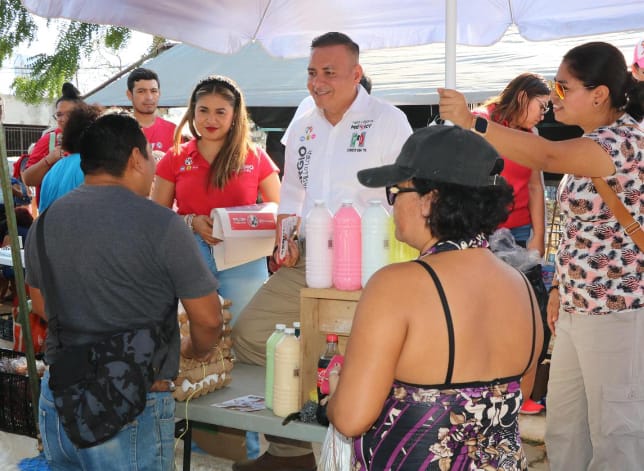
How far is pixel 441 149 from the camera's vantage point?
1.79 meters

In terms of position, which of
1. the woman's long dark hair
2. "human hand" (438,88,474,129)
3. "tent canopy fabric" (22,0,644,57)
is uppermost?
"tent canopy fabric" (22,0,644,57)

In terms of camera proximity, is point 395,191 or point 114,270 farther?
point 114,270

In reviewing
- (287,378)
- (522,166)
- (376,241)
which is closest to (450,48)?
(376,241)

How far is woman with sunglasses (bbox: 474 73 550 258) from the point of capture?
15.4 feet

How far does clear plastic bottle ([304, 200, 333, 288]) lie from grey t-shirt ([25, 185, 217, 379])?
493mm

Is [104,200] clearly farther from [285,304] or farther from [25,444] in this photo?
[25,444]

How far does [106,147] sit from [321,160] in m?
1.35

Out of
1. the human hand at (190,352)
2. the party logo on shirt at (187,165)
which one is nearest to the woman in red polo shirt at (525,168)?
the party logo on shirt at (187,165)

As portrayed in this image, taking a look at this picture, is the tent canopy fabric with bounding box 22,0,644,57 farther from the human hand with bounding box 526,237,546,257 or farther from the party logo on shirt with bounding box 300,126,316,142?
the human hand with bounding box 526,237,546,257

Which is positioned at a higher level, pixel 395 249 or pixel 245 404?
pixel 395 249

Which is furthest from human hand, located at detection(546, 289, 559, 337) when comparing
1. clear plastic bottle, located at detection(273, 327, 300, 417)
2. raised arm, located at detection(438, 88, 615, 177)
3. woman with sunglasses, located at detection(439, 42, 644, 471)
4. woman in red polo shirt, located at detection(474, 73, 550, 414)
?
woman in red polo shirt, located at detection(474, 73, 550, 414)

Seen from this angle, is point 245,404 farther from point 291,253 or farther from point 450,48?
point 450,48

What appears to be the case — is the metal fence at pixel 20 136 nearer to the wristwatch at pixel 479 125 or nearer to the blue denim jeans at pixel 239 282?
the blue denim jeans at pixel 239 282

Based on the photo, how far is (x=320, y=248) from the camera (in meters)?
2.83
